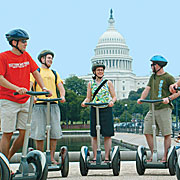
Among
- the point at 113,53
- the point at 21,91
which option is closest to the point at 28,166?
the point at 21,91

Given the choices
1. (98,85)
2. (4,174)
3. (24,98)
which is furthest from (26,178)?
(98,85)

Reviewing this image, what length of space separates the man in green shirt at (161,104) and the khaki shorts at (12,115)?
203 centimetres

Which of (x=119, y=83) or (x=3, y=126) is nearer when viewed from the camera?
(x=3, y=126)

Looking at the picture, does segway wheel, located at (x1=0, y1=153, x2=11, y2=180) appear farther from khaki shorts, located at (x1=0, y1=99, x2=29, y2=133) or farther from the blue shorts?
the blue shorts

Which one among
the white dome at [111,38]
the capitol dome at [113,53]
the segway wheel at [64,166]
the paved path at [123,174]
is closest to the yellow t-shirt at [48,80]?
the segway wheel at [64,166]

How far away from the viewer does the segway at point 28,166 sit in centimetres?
499

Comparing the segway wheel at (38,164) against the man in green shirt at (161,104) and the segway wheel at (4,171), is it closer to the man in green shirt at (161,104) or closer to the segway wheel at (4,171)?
the segway wheel at (4,171)

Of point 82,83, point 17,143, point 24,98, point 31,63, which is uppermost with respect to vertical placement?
point 82,83

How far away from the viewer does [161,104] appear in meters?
7.11

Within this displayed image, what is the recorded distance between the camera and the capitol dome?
14125cm

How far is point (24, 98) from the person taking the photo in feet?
18.5

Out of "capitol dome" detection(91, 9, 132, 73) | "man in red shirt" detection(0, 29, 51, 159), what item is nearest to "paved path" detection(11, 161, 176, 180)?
"man in red shirt" detection(0, 29, 51, 159)

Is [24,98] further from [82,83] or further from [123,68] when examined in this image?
[123,68]

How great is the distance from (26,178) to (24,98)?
3.39 feet
